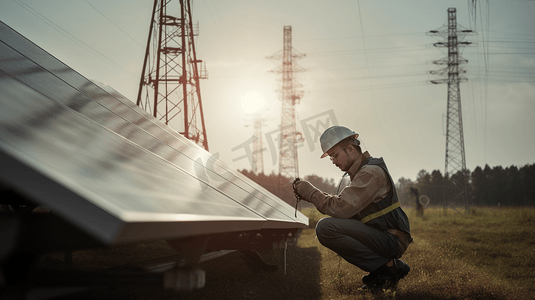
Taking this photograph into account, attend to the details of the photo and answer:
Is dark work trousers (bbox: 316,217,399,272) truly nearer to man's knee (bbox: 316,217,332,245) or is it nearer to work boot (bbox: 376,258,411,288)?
man's knee (bbox: 316,217,332,245)

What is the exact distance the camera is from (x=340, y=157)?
154 inches

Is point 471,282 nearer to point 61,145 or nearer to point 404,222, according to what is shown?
point 404,222

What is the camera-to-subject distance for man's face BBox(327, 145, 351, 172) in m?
3.88

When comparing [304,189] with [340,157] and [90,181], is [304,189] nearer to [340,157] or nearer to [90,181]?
[340,157]

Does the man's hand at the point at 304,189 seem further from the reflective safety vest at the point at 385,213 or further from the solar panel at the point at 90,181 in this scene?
the solar panel at the point at 90,181

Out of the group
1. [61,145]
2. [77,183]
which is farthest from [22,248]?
[77,183]

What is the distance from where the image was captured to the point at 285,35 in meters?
29.6

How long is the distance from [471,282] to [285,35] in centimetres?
2764

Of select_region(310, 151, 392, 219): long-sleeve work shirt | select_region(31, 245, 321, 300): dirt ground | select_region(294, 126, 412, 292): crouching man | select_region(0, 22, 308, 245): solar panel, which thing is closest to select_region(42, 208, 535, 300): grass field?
select_region(31, 245, 321, 300): dirt ground

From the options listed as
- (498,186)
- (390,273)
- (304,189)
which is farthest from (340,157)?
(498,186)

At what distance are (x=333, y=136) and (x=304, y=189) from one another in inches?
23.8

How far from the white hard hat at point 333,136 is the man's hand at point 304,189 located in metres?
0.38

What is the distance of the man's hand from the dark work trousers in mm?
327

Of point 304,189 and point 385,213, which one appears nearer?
point 385,213
